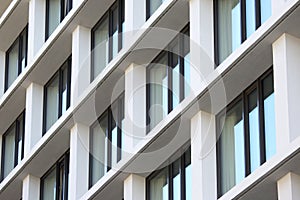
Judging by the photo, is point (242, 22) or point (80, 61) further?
point (80, 61)

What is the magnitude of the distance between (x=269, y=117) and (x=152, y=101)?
570cm

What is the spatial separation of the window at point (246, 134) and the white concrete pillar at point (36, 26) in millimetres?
11543

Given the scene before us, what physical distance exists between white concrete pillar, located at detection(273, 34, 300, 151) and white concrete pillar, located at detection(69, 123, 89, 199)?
9746 millimetres

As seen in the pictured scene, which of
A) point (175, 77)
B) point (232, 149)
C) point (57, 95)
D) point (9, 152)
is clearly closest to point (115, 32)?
point (175, 77)

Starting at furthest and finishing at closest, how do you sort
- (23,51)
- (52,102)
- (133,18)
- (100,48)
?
1. (23,51)
2. (52,102)
3. (100,48)
4. (133,18)

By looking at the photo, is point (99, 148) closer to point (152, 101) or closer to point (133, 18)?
point (152, 101)

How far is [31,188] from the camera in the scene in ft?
128

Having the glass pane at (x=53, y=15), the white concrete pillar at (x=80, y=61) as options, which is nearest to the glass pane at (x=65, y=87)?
the white concrete pillar at (x=80, y=61)

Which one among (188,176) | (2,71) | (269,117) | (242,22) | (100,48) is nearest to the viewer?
(269,117)

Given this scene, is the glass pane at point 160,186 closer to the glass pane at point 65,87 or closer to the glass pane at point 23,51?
the glass pane at point 65,87

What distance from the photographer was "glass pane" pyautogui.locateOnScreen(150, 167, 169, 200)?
31388mm

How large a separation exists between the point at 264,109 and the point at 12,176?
1389 cm

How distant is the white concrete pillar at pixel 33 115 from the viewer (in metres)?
38.9

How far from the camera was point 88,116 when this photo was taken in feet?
117
